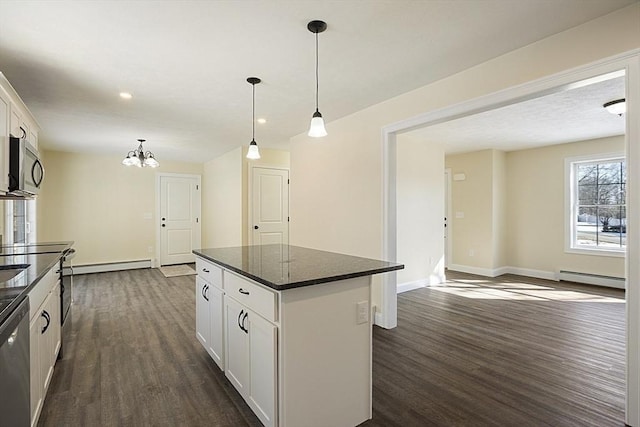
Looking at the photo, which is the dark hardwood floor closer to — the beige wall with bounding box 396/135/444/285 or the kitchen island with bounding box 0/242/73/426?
the kitchen island with bounding box 0/242/73/426

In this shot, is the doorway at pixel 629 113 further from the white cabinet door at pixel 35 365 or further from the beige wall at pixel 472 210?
the beige wall at pixel 472 210

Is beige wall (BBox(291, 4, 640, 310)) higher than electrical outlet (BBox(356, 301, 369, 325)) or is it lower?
higher

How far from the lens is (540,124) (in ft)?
14.7

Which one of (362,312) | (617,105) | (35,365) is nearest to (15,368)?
(35,365)

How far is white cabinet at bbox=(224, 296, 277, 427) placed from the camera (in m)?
1.71

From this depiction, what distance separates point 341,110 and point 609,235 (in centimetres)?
516

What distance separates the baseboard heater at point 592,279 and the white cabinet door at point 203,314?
6.09 meters

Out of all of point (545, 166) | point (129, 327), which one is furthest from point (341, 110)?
point (545, 166)

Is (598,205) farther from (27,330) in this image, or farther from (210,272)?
(27,330)

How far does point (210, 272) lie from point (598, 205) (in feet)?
21.0

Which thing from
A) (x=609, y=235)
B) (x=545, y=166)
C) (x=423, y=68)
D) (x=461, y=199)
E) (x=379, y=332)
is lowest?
(x=379, y=332)

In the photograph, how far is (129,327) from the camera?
3559 millimetres

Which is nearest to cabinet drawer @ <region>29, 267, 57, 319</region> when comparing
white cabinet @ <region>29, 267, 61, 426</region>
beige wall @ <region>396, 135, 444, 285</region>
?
white cabinet @ <region>29, 267, 61, 426</region>

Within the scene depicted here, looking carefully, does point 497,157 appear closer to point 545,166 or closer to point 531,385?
point 545,166
